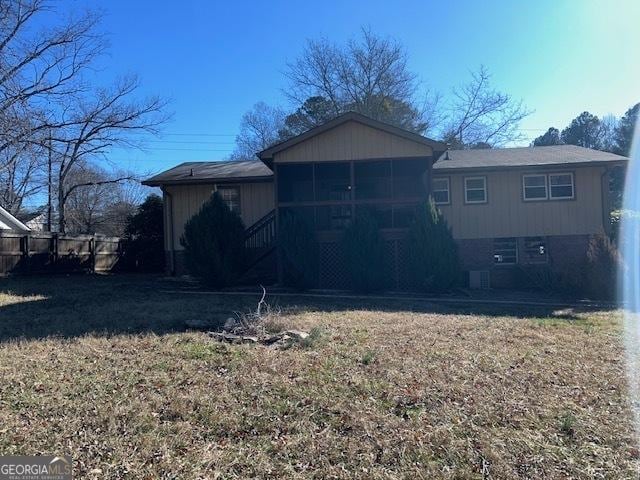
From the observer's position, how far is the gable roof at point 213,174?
17453 mm

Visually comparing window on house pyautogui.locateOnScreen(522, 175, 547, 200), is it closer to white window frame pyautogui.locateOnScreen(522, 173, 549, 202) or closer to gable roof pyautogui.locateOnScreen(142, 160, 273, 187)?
white window frame pyautogui.locateOnScreen(522, 173, 549, 202)

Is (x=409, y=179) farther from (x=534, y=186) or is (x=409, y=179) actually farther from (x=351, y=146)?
(x=534, y=186)

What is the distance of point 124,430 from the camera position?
3861 mm

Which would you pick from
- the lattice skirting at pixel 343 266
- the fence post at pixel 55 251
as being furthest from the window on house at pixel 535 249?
the fence post at pixel 55 251

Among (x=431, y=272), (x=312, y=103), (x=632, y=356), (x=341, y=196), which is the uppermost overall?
(x=312, y=103)

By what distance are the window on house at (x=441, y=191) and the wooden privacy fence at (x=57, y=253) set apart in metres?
13.5

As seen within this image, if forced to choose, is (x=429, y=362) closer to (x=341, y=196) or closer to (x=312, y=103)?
(x=341, y=196)

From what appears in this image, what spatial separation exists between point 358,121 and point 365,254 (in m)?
4.16

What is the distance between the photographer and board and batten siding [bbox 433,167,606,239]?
16.5 metres

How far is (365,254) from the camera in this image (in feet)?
46.0

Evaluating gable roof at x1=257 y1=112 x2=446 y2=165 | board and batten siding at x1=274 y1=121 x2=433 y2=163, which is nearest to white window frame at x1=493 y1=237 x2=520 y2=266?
gable roof at x1=257 y1=112 x2=446 y2=165

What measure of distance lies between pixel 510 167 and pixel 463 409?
13556mm

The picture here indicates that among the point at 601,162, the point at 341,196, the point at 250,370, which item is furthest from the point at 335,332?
the point at 601,162

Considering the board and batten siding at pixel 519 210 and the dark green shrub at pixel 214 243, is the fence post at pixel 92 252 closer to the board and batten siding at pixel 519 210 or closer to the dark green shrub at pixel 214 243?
the dark green shrub at pixel 214 243
